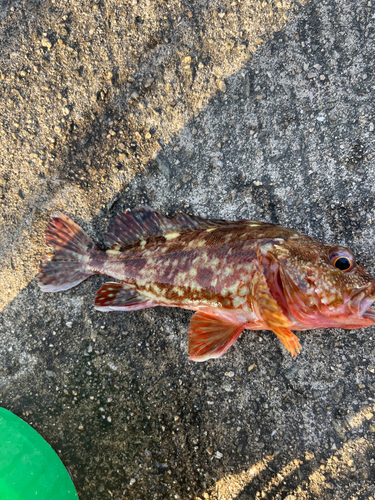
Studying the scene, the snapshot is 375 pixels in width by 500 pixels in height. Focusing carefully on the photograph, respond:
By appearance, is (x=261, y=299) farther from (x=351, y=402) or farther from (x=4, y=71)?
(x=4, y=71)

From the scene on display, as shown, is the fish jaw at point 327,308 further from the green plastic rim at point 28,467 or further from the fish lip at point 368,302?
the green plastic rim at point 28,467

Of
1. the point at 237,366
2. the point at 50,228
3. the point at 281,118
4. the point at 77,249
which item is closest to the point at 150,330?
the point at 237,366

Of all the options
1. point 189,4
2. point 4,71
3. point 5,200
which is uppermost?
point 4,71

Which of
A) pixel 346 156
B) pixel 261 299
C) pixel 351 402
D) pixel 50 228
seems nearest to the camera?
pixel 261 299

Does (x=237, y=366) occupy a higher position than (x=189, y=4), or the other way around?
(x=189, y=4)

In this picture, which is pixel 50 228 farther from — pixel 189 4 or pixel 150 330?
pixel 189 4

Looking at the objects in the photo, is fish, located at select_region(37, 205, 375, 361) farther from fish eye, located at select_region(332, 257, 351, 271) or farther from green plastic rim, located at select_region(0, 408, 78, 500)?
green plastic rim, located at select_region(0, 408, 78, 500)

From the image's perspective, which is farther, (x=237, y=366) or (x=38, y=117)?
(x=38, y=117)

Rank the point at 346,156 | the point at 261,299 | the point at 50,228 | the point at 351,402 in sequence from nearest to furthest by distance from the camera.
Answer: the point at 261,299 < the point at 351,402 < the point at 346,156 < the point at 50,228
